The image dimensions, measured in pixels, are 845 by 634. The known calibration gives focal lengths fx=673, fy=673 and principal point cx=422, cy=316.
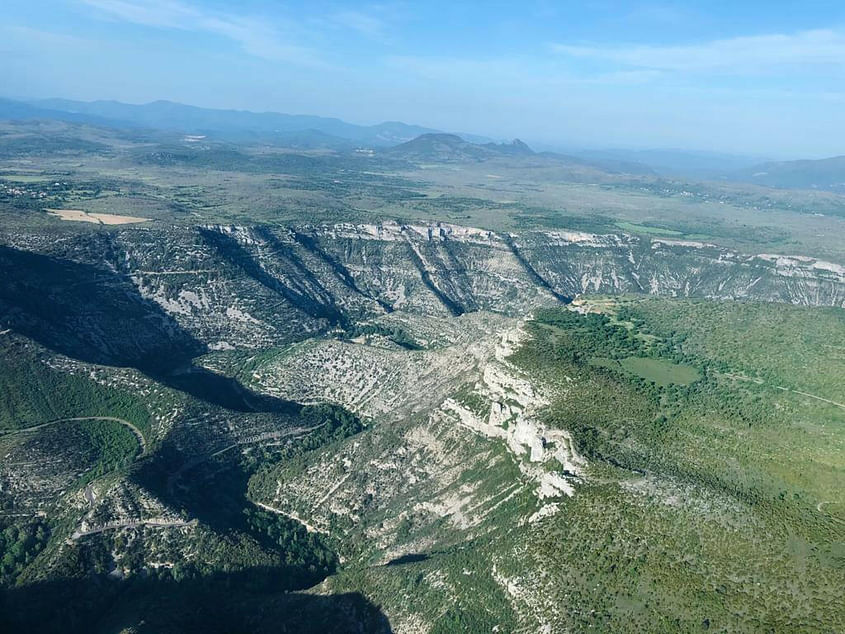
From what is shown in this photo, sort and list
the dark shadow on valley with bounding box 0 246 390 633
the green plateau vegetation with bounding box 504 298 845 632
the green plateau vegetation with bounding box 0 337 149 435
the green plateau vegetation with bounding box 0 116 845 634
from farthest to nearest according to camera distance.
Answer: the green plateau vegetation with bounding box 0 337 149 435 < the dark shadow on valley with bounding box 0 246 390 633 < the green plateau vegetation with bounding box 0 116 845 634 < the green plateau vegetation with bounding box 504 298 845 632

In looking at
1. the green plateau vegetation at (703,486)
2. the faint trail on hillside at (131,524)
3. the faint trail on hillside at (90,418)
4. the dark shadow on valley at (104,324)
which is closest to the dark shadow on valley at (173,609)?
the faint trail on hillside at (131,524)

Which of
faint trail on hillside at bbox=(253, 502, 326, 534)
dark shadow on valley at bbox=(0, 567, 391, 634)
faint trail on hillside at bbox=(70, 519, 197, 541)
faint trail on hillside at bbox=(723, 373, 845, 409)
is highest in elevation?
faint trail on hillside at bbox=(723, 373, 845, 409)

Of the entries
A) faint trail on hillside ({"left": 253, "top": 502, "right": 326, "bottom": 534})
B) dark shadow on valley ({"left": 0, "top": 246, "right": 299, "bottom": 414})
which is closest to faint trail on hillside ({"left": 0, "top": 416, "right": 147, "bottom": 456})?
dark shadow on valley ({"left": 0, "top": 246, "right": 299, "bottom": 414})

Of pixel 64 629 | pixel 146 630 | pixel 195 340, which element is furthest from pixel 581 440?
pixel 195 340

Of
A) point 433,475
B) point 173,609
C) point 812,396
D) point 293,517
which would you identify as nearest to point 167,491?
point 293,517

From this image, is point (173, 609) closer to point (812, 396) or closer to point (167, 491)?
point (167, 491)

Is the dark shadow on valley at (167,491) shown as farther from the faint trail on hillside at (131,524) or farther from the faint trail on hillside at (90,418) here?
the faint trail on hillside at (90,418)

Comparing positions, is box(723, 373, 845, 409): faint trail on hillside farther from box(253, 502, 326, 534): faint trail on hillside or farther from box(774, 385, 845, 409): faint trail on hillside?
box(253, 502, 326, 534): faint trail on hillside
